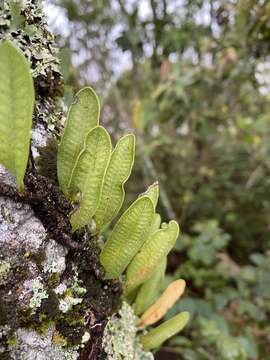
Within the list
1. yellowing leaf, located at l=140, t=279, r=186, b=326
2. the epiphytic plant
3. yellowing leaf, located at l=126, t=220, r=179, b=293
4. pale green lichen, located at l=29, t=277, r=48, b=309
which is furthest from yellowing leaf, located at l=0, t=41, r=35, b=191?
yellowing leaf, located at l=140, t=279, r=186, b=326

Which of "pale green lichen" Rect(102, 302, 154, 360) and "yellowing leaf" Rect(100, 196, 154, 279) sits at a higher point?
"yellowing leaf" Rect(100, 196, 154, 279)

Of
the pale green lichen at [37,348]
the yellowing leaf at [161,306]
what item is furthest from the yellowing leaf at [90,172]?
the yellowing leaf at [161,306]

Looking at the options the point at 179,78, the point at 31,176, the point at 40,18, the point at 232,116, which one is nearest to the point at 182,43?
the point at 179,78

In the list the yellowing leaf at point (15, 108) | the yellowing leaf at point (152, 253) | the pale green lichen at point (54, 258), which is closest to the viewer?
the yellowing leaf at point (15, 108)

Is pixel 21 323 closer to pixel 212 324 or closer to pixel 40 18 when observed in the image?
pixel 40 18

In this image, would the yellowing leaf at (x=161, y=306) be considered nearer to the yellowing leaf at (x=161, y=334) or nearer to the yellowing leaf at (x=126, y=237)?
the yellowing leaf at (x=161, y=334)

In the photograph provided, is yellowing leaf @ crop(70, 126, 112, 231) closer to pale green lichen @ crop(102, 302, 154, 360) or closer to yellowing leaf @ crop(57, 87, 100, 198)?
yellowing leaf @ crop(57, 87, 100, 198)

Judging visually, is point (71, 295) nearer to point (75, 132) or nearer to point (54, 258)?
point (54, 258)
